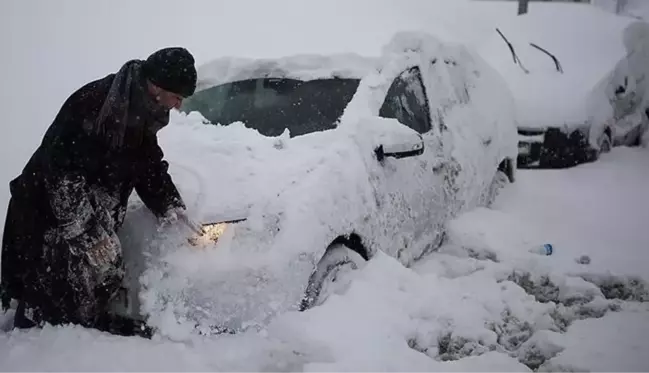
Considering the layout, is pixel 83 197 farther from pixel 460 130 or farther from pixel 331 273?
pixel 460 130

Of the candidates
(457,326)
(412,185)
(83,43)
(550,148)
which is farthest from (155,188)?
(550,148)

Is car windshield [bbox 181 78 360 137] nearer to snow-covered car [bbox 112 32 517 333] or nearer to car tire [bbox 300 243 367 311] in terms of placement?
snow-covered car [bbox 112 32 517 333]

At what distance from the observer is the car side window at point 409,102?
439 centimetres

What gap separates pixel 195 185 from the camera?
10.4 feet

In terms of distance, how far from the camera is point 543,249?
467 centimetres

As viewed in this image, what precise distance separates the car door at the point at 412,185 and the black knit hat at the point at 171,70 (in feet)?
4.44

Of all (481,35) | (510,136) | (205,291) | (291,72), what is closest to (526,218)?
(510,136)

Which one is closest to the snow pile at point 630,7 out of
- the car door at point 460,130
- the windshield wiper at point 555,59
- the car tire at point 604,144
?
the windshield wiper at point 555,59

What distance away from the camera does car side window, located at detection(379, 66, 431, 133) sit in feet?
14.4

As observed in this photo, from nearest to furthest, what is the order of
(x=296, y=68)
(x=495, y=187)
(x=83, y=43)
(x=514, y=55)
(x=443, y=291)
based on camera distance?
1. (x=443, y=291)
2. (x=296, y=68)
3. (x=495, y=187)
4. (x=83, y=43)
5. (x=514, y=55)

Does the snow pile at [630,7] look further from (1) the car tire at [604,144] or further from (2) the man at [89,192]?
(2) the man at [89,192]

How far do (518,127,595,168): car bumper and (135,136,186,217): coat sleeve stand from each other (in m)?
5.39

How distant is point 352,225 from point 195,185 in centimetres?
82

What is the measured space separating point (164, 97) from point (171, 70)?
0.49ft
